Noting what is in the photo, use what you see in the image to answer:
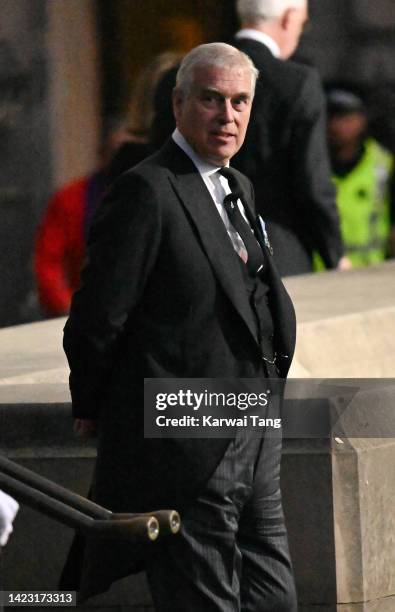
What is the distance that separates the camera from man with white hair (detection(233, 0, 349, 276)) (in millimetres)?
7383

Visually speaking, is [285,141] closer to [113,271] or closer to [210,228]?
[210,228]

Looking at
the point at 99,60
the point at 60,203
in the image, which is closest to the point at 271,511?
the point at 60,203

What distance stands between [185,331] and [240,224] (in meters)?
0.34

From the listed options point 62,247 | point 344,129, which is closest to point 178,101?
point 62,247

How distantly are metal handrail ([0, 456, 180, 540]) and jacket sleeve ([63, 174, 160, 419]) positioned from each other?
1.93 ft

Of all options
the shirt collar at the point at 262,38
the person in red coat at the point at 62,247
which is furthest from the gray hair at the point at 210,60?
the person in red coat at the point at 62,247

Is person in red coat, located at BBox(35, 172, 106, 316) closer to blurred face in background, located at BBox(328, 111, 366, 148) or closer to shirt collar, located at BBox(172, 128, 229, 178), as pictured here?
blurred face in background, located at BBox(328, 111, 366, 148)

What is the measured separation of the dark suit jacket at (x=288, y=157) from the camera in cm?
738

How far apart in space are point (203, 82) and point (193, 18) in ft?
21.6

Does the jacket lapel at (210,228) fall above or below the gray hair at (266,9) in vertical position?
below

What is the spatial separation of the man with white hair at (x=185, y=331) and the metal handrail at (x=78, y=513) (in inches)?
22.9

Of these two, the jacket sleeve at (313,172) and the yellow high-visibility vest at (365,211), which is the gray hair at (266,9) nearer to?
the jacket sleeve at (313,172)

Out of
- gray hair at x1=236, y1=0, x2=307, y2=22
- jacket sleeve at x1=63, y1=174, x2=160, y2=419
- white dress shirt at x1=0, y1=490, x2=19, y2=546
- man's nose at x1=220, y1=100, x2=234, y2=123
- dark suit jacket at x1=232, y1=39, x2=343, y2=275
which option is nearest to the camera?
white dress shirt at x1=0, y1=490, x2=19, y2=546

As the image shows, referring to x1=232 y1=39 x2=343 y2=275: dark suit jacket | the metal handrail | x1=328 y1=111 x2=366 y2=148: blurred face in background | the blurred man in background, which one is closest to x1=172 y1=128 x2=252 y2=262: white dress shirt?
the metal handrail
